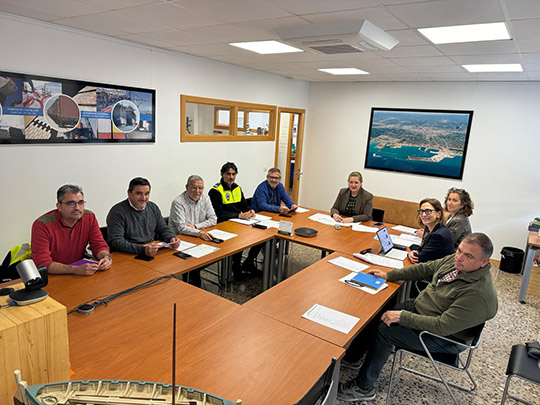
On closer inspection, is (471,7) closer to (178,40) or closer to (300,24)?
(300,24)

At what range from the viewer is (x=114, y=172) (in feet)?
13.7

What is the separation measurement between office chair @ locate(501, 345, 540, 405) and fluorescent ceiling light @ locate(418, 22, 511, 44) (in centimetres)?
222

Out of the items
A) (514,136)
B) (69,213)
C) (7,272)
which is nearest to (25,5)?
(69,213)

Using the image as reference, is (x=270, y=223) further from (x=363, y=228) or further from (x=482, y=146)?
(x=482, y=146)

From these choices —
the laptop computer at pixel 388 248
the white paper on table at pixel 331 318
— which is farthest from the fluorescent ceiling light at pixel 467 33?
the white paper on table at pixel 331 318

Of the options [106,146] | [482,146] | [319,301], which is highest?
[482,146]

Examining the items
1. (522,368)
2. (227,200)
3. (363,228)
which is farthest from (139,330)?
(363,228)

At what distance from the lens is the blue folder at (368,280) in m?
2.62

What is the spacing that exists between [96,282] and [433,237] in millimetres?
2556

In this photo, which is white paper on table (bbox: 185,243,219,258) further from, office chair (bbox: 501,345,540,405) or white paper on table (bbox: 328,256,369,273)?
office chair (bbox: 501,345,540,405)

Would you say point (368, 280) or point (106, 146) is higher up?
point (106, 146)

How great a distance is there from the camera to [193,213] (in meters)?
3.77

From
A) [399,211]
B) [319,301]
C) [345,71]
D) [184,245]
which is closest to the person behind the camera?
[319,301]

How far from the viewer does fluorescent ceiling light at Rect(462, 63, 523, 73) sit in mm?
Answer: 4043
